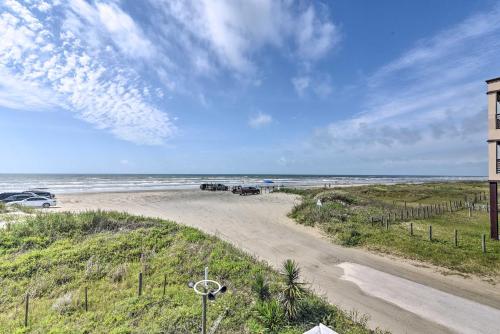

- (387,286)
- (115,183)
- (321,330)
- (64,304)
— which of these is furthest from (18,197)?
(115,183)

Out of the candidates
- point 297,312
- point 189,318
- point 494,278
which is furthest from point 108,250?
point 494,278

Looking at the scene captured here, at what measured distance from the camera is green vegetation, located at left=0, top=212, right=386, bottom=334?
27.8ft

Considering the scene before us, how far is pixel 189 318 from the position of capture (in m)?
8.48

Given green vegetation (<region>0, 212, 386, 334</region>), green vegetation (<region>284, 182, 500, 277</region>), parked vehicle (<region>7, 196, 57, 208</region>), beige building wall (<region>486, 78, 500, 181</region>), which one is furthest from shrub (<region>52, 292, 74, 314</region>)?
parked vehicle (<region>7, 196, 57, 208</region>)

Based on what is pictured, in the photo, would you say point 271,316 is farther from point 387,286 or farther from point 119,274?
point 119,274

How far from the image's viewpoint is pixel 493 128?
17.9 meters

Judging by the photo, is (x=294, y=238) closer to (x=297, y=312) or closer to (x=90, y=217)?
(x=297, y=312)

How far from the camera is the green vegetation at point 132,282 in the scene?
848cm

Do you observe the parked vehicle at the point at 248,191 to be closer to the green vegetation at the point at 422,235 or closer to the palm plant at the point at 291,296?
the green vegetation at the point at 422,235

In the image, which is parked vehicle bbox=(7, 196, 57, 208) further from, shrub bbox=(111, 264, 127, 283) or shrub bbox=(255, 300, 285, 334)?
shrub bbox=(255, 300, 285, 334)

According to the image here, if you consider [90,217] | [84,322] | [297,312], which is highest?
[90,217]

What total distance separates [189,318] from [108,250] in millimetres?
8784

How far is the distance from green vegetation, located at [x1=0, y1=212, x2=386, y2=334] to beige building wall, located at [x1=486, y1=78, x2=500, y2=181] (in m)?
16.9

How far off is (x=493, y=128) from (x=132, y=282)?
979 inches
